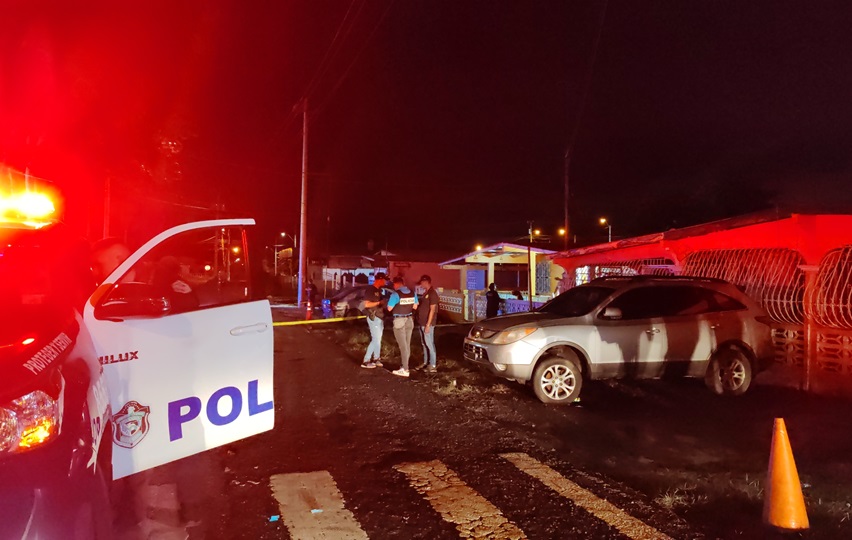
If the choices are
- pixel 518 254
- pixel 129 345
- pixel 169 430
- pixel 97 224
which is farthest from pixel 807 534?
pixel 518 254

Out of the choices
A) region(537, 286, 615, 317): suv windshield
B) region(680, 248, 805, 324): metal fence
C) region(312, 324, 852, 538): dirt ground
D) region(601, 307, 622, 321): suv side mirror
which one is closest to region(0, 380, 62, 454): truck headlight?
region(312, 324, 852, 538): dirt ground

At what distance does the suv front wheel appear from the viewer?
820 cm

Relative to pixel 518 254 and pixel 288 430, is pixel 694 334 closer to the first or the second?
pixel 288 430

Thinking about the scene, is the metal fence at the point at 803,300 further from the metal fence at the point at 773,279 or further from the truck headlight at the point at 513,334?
the truck headlight at the point at 513,334

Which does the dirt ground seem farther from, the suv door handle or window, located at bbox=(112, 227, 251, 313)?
window, located at bbox=(112, 227, 251, 313)

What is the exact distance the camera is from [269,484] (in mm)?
5195

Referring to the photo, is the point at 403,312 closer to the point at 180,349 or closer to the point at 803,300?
the point at 180,349

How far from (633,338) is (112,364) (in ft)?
22.3

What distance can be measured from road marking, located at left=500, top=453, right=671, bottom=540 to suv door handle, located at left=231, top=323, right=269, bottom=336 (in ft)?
9.23

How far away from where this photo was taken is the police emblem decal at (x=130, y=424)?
3.55 metres

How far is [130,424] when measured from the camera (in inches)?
143

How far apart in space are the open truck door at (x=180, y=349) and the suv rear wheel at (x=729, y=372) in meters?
6.86

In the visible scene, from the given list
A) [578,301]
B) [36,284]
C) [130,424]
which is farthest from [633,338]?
[36,284]

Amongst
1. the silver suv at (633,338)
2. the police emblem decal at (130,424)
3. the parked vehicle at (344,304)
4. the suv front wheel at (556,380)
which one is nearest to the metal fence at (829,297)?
the silver suv at (633,338)
